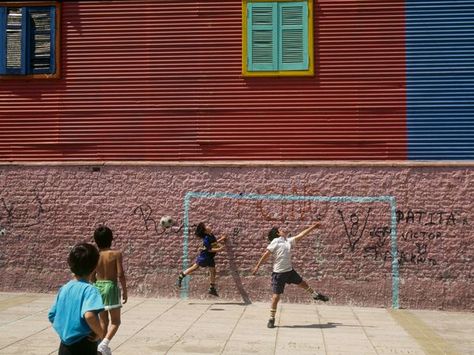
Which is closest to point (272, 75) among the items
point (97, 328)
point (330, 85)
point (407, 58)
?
point (330, 85)

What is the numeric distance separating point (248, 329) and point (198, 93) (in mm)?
5528

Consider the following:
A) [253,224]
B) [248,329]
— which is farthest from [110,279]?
[253,224]

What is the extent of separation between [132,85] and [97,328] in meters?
9.27

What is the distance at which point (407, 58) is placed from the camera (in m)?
12.6

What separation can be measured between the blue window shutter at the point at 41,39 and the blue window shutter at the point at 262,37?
14.5 feet

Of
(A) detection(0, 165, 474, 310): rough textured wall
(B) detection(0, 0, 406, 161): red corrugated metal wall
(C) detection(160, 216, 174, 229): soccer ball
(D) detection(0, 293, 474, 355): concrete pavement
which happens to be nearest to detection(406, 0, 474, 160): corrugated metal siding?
(B) detection(0, 0, 406, 161): red corrugated metal wall

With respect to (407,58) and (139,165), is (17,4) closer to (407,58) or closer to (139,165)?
(139,165)

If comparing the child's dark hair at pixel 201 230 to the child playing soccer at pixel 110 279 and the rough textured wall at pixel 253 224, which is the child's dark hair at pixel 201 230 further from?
the child playing soccer at pixel 110 279

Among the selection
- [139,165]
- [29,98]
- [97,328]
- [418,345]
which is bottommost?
[418,345]

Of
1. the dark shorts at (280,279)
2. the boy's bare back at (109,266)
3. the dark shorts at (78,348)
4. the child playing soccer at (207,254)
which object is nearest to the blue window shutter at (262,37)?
the child playing soccer at (207,254)

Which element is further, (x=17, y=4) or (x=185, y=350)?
(x=17, y=4)

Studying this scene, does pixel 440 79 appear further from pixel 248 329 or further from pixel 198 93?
pixel 248 329

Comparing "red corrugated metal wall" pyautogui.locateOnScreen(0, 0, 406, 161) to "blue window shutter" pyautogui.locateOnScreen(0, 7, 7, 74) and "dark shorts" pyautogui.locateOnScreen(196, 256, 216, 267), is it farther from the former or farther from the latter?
"dark shorts" pyautogui.locateOnScreen(196, 256, 216, 267)

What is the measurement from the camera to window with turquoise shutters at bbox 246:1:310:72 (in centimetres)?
1277
